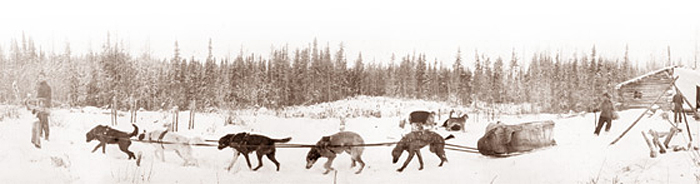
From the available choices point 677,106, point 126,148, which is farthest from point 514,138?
point 126,148

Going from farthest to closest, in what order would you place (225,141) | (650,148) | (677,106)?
(225,141) < (677,106) < (650,148)

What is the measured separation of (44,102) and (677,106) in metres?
4.82

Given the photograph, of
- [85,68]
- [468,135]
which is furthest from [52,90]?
[468,135]

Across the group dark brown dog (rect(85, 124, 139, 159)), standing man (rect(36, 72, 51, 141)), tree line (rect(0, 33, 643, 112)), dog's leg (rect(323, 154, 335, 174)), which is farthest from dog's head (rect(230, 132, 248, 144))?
standing man (rect(36, 72, 51, 141))

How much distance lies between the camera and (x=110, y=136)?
323cm

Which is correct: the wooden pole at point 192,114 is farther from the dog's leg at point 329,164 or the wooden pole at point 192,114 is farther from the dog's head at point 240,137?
the dog's leg at point 329,164

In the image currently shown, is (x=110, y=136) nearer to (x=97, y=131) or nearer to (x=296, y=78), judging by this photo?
(x=97, y=131)

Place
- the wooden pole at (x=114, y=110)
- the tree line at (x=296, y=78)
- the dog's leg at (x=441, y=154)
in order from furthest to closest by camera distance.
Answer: the dog's leg at (x=441, y=154), the wooden pole at (x=114, y=110), the tree line at (x=296, y=78)

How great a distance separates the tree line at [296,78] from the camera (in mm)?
3053

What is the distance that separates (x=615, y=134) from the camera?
325 centimetres

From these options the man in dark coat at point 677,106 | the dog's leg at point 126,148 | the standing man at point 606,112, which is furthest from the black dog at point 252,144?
the man in dark coat at point 677,106

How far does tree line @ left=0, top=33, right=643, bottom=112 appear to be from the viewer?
3053 mm

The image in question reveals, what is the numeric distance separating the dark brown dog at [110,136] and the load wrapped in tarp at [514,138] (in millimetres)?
2828

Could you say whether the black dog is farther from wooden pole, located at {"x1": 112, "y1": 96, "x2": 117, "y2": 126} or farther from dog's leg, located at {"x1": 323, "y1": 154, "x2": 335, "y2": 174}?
wooden pole, located at {"x1": 112, "y1": 96, "x2": 117, "y2": 126}
